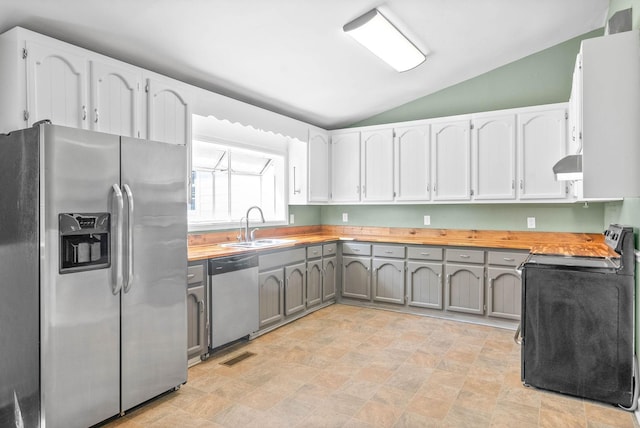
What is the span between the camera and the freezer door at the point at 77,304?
202 cm

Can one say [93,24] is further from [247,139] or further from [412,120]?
Result: [412,120]

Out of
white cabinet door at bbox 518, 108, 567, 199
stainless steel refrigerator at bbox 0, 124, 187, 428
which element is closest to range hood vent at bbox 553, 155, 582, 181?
white cabinet door at bbox 518, 108, 567, 199

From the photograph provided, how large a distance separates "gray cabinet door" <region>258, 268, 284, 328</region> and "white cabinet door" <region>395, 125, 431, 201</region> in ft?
6.16

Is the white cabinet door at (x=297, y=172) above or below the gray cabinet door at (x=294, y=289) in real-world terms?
above

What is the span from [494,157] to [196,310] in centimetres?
344

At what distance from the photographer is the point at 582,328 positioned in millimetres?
2613

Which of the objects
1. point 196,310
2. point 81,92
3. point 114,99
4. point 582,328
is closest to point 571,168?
point 582,328

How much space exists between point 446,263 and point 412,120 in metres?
1.89

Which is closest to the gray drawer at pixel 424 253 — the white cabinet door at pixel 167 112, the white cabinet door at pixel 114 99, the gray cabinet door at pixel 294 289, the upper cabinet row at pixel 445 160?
the upper cabinet row at pixel 445 160

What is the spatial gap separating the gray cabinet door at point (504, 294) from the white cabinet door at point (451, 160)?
941 millimetres

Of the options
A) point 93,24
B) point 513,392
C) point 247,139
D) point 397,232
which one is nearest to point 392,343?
point 513,392

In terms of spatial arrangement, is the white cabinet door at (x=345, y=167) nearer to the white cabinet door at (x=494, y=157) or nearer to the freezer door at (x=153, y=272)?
the white cabinet door at (x=494, y=157)

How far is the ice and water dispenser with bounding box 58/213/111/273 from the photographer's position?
81.9 inches

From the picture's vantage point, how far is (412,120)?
512cm
